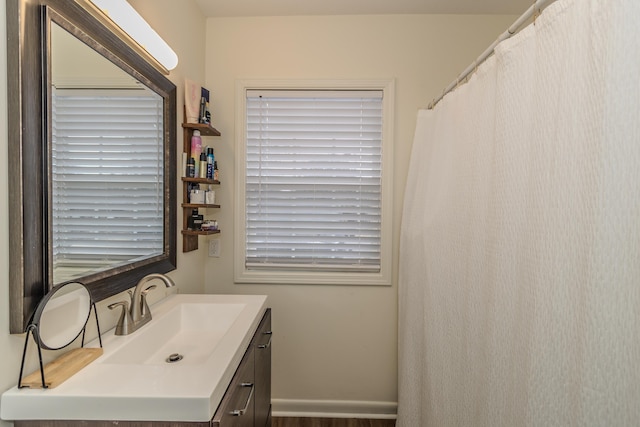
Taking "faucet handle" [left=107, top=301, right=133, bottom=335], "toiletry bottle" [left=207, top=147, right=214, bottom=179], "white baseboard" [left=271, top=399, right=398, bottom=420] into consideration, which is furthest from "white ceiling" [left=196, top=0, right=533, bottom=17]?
"white baseboard" [left=271, top=399, right=398, bottom=420]

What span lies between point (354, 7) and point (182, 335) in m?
1.99

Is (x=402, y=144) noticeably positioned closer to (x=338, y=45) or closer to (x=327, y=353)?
(x=338, y=45)

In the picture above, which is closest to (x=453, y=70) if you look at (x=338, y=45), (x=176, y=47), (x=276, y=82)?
(x=338, y=45)

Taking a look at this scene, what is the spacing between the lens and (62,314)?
0.88m

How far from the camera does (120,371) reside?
87cm

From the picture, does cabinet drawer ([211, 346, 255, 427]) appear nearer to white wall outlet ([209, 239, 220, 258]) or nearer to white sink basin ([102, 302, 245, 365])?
white sink basin ([102, 302, 245, 365])

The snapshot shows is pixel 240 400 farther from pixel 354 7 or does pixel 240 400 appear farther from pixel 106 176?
pixel 354 7

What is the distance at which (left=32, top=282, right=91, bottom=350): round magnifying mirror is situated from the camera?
0.81 metres

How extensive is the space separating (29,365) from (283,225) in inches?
54.1

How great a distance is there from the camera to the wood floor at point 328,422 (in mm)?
1996

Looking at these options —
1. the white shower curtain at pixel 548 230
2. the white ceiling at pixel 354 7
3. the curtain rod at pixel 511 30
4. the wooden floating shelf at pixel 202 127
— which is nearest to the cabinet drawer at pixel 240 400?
the white shower curtain at pixel 548 230

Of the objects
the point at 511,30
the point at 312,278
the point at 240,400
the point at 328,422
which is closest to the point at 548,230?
the point at 511,30

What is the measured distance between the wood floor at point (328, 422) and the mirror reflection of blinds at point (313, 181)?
947 mm

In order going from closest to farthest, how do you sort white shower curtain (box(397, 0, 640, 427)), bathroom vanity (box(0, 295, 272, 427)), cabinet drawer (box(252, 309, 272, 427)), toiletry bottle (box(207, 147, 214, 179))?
1. white shower curtain (box(397, 0, 640, 427))
2. bathroom vanity (box(0, 295, 272, 427))
3. cabinet drawer (box(252, 309, 272, 427))
4. toiletry bottle (box(207, 147, 214, 179))
